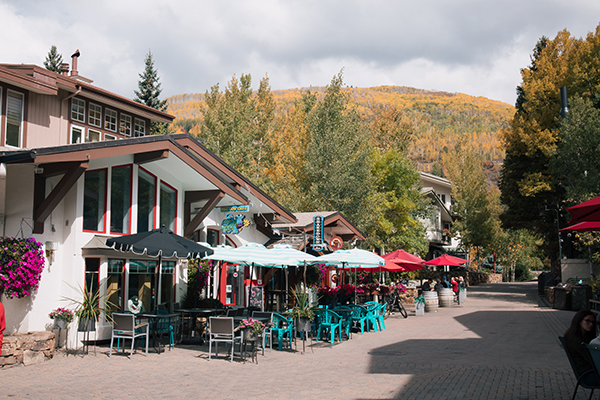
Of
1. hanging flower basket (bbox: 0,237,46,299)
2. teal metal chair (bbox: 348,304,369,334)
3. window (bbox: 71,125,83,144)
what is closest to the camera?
hanging flower basket (bbox: 0,237,46,299)

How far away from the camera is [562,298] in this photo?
71.9 feet

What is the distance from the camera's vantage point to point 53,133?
16.4 meters

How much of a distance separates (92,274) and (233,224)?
5.05 m

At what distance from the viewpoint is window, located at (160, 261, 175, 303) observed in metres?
14.5

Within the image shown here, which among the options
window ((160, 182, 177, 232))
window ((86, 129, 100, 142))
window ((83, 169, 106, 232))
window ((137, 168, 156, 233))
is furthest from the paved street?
window ((86, 129, 100, 142))

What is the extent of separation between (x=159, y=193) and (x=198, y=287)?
3.04 meters

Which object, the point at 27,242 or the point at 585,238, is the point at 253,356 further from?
the point at 585,238

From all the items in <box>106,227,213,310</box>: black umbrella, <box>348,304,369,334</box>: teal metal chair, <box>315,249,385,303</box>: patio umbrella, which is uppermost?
<box>106,227,213,310</box>: black umbrella

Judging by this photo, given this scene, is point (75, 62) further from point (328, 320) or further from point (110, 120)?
point (328, 320)

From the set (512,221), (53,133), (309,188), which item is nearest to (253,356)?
(53,133)

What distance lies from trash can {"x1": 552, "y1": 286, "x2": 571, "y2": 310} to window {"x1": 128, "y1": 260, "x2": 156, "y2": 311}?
1744 cm

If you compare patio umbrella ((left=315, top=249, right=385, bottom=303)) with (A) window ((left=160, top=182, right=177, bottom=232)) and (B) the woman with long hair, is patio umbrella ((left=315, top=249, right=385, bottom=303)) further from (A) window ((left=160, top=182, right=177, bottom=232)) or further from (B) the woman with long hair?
(B) the woman with long hair

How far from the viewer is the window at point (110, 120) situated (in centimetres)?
1883

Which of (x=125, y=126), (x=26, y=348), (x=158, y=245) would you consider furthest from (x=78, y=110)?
(x=26, y=348)
